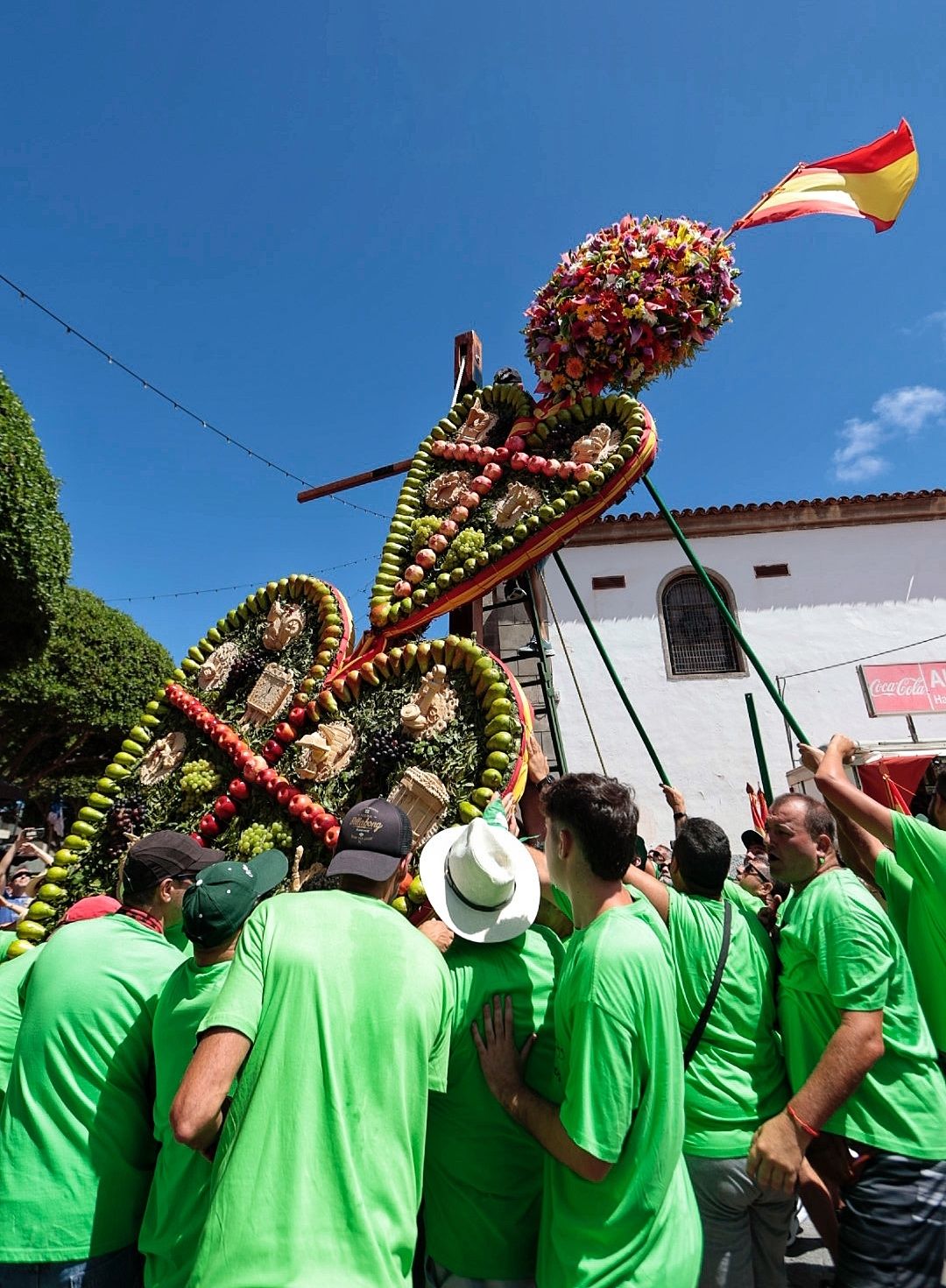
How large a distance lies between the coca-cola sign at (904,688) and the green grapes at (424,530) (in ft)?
37.5

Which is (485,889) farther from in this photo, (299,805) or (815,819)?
(299,805)

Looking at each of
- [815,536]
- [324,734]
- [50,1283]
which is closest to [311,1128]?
[50,1283]

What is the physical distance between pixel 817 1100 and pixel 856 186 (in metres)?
6.34

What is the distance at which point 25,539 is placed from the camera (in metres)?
8.23

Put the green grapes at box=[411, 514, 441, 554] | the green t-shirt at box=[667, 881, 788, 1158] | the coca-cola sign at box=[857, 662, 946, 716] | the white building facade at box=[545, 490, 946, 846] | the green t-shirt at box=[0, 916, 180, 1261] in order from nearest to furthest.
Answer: the green t-shirt at box=[0, 916, 180, 1261] < the green t-shirt at box=[667, 881, 788, 1158] < the green grapes at box=[411, 514, 441, 554] < the coca-cola sign at box=[857, 662, 946, 716] < the white building facade at box=[545, 490, 946, 846]

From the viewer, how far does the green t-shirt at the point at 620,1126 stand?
1.47m

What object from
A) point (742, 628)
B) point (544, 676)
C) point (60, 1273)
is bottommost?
point (60, 1273)

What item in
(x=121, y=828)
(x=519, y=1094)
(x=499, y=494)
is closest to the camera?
(x=519, y=1094)

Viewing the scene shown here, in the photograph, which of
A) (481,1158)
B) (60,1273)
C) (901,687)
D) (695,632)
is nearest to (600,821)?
(481,1158)

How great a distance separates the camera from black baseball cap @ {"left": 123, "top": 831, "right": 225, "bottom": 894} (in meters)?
2.42

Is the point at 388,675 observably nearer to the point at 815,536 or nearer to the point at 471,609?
the point at 471,609

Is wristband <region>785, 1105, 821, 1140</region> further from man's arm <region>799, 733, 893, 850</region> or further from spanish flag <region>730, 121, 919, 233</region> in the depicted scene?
spanish flag <region>730, 121, 919, 233</region>

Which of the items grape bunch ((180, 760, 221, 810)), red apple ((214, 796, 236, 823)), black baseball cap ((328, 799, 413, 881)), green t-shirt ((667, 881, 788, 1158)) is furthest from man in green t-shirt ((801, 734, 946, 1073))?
grape bunch ((180, 760, 221, 810))

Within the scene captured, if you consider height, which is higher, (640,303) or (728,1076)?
(640,303)
